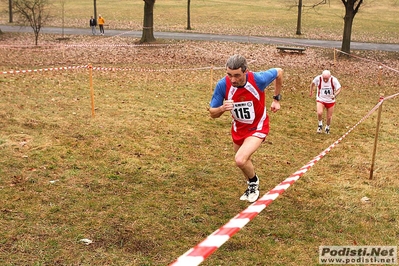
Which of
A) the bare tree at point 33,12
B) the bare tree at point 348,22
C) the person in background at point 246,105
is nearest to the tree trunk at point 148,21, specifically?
the bare tree at point 33,12

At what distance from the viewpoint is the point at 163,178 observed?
718 cm

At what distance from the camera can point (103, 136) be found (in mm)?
9109

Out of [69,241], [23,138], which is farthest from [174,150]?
[69,241]

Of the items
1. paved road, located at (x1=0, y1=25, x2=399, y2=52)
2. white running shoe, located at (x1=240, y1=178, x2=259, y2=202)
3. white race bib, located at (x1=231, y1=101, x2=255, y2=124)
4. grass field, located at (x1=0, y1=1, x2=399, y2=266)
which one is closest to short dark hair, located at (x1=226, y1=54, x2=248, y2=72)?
white race bib, located at (x1=231, y1=101, x2=255, y2=124)

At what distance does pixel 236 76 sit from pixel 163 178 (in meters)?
2.64

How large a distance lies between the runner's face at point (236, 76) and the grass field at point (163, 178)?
6.24 feet

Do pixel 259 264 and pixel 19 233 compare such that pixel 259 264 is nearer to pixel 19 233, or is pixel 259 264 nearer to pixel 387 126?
pixel 19 233

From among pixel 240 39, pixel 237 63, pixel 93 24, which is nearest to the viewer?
pixel 237 63

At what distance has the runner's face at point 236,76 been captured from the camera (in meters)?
5.27

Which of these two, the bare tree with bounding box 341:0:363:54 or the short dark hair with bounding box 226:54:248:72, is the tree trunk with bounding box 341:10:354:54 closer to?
the bare tree with bounding box 341:0:363:54

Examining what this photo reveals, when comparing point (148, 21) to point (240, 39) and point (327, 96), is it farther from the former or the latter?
point (327, 96)

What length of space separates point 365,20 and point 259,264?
47.3 meters

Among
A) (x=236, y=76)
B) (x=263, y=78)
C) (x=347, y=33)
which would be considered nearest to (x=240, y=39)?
(x=347, y=33)

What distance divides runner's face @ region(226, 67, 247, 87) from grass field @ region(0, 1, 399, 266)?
6.24 ft
